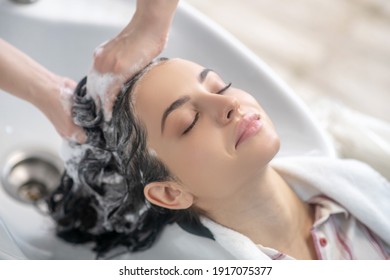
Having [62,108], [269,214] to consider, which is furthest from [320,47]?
[62,108]

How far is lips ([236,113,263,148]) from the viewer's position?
0.73 meters

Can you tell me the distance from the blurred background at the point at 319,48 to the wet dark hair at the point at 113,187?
53cm

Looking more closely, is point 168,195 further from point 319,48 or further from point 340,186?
point 319,48

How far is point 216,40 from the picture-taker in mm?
964

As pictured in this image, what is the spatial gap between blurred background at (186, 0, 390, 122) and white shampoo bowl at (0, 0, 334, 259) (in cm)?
32

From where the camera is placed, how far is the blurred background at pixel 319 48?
1.29 metres

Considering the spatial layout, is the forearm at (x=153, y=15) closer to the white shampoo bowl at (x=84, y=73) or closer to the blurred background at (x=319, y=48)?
the white shampoo bowl at (x=84, y=73)

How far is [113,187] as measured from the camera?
90 centimetres

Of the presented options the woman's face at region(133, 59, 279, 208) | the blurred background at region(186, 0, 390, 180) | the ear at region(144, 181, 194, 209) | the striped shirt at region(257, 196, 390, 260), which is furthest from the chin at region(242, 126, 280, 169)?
the blurred background at region(186, 0, 390, 180)

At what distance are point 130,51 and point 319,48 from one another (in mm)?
678

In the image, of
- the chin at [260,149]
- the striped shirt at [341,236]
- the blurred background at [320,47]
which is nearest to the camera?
the chin at [260,149]

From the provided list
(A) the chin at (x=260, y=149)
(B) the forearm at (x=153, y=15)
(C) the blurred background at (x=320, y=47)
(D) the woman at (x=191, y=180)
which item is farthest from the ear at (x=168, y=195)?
(C) the blurred background at (x=320, y=47)

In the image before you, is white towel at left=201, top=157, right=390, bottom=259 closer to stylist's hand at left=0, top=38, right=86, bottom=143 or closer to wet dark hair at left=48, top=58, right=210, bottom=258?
wet dark hair at left=48, top=58, right=210, bottom=258
